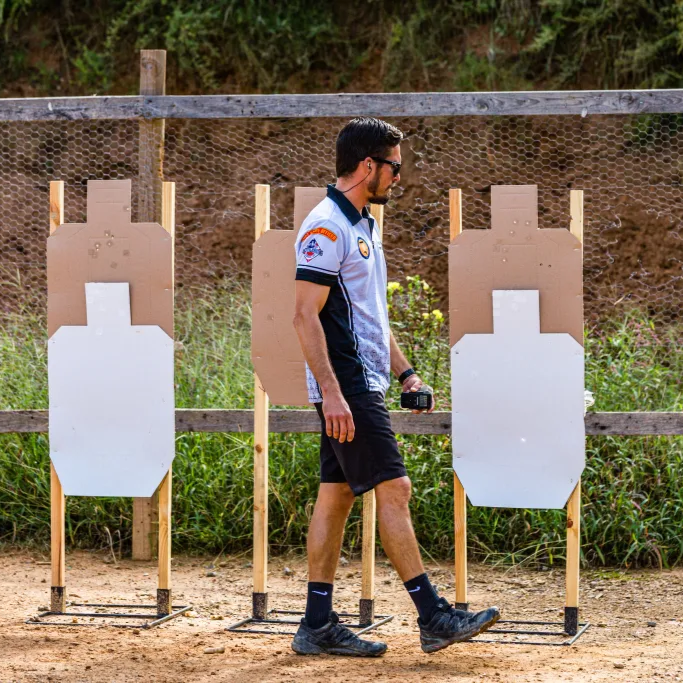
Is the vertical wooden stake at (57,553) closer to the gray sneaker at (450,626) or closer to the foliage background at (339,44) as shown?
the gray sneaker at (450,626)

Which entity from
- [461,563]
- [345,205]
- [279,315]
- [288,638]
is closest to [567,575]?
[461,563]

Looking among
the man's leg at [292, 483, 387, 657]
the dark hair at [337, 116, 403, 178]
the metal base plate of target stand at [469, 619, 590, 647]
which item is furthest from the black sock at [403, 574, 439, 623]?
the dark hair at [337, 116, 403, 178]

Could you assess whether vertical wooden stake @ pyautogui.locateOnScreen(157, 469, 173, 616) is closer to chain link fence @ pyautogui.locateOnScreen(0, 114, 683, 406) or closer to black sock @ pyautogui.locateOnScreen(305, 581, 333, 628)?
black sock @ pyautogui.locateOnScreen(305, 581, 333, 628)

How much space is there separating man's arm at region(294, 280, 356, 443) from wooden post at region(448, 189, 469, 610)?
2.62 feet

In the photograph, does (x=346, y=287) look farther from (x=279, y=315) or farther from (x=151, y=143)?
(x=151, y=143)

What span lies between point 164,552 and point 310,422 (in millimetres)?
867

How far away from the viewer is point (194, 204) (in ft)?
30.1

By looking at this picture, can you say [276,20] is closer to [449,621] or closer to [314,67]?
[314,67]

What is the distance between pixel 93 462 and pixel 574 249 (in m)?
2.20

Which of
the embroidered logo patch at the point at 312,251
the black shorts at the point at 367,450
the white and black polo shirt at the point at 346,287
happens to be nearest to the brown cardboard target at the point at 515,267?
the white and black polo shirt at the point at 346,287

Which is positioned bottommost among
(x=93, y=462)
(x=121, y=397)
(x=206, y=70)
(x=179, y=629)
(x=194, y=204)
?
(x=179, y=629)

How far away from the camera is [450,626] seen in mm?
3594

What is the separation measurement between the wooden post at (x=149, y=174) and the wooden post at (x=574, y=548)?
222 centimetres

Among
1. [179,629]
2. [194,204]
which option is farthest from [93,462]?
[194,204]
